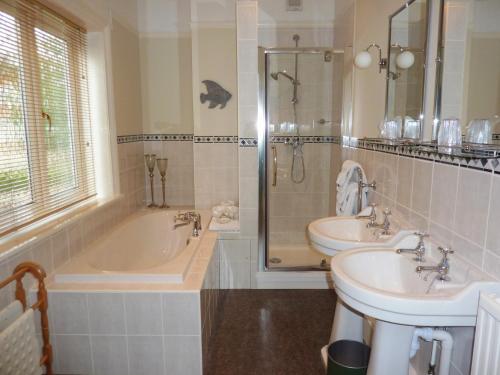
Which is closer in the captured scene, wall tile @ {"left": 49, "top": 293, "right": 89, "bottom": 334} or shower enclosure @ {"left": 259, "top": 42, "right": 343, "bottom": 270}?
wall tile @ {"left": 49, "top": 293, "right": 89, "bottom": 334}

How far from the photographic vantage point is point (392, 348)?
4.75ft

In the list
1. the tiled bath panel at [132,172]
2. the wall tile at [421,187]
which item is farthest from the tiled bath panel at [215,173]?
the wall tile at [421,187]

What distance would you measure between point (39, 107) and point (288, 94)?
2130 millimetres

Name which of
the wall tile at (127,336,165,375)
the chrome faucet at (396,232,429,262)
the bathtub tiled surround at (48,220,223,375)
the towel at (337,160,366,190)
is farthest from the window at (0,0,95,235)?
the chrome faucet at (396,232,429,262)

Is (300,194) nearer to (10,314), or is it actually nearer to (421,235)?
(421,235)

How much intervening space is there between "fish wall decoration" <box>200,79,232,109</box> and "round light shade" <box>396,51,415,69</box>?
1.80 meters

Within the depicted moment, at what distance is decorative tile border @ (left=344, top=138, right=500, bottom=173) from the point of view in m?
1.23

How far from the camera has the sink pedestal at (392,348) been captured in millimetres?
1429

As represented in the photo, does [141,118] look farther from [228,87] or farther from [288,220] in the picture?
[288,220]

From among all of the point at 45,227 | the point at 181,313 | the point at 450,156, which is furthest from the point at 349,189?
the point at 45,227

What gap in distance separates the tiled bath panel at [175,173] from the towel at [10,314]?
7.81ft

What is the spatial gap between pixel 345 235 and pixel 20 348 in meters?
1.73

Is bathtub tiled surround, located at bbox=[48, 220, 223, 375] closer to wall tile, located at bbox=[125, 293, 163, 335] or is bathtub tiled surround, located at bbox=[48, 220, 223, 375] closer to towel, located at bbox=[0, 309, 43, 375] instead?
wall tile, located at bbox=[125, 293, 163, 335]

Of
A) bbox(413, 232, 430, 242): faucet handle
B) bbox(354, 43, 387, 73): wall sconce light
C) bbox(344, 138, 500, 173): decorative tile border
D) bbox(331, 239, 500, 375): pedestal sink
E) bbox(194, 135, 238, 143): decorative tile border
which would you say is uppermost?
bbox(354, 43, 387, 73): wall sconce light
